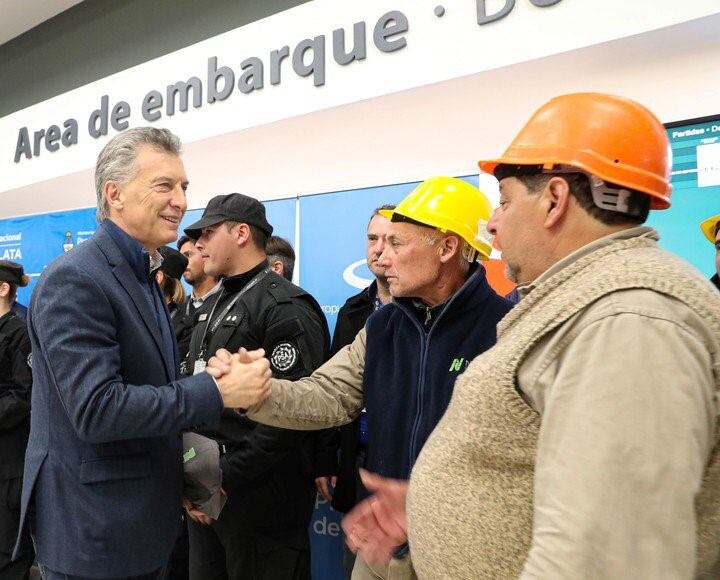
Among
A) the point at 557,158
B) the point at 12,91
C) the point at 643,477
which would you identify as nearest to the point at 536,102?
the point at 557,158

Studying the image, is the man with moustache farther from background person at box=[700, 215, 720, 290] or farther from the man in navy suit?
background person at box=[700, 215, 720, 290]

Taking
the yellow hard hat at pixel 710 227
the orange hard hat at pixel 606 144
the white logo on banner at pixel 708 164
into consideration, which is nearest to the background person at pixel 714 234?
the yellow hard hat at pixel 710 227

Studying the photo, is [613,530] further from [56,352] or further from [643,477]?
[56,352]

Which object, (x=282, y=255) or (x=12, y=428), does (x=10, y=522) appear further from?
(x=282, y=255)

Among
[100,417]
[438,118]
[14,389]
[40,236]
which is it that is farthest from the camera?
[40,236]

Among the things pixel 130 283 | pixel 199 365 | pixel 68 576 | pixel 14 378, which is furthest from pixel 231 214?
pixel 14 378

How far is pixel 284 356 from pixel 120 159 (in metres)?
0.95

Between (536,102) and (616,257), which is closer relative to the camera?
(616,257)

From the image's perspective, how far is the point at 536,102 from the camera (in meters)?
3.04

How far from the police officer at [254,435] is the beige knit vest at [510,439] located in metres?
1.24

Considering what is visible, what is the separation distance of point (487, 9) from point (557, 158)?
7.26 ft

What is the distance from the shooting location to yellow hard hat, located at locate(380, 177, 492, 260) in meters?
1.75

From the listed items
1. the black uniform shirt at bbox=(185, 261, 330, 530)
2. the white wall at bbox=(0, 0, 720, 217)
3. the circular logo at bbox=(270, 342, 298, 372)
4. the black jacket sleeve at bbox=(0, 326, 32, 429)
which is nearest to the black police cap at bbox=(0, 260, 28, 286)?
the black jacket sleeve at bbox=(0, 326, 32, 429)

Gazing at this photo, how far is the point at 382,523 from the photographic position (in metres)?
1.13
